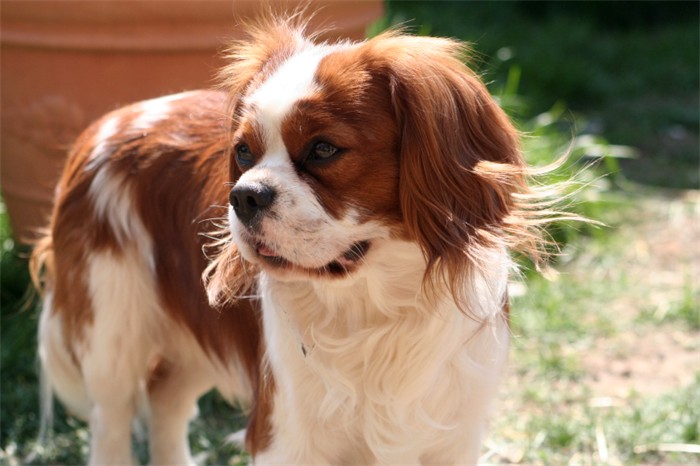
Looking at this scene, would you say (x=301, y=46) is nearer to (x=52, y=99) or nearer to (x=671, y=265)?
(x=52, y=99)

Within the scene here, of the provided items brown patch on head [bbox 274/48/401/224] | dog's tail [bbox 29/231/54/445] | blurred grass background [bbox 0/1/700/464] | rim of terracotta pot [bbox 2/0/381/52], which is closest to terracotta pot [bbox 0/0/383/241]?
rim of terracotta pot [bbox 2/0/381/52]

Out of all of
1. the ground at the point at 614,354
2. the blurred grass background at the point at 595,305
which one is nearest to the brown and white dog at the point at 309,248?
the blurred grass background at the point at 595,305

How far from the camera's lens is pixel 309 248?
2.24 metres

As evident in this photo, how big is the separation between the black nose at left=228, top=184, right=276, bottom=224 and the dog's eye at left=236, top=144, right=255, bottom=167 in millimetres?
155

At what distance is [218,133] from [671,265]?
3.04 metres

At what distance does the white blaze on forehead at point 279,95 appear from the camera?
2258mm

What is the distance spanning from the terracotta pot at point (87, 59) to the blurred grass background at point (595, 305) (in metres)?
0.49

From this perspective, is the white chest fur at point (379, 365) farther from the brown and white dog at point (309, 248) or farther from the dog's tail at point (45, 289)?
the dog's tail at point (45, 289)

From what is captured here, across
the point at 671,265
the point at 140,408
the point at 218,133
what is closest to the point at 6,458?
the point at 140,408

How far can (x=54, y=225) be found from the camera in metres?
3.26

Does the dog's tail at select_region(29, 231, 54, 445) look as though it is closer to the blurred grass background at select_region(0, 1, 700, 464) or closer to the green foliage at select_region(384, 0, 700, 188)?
the blurred grass background at select_region(0, 1, 700, 464)

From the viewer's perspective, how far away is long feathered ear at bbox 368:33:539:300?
227 centimetres

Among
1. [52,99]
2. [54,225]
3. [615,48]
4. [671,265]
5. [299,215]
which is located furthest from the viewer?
[615,48]

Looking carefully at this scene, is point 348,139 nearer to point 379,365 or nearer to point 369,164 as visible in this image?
point 369,164
